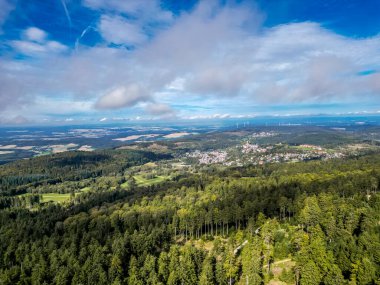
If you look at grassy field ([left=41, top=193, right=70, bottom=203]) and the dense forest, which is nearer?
the dense forest

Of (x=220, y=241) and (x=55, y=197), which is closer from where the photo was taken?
(x=220, y=241)

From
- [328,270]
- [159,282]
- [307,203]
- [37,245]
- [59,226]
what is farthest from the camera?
[59,226]

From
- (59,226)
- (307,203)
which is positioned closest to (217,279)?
(307,203)

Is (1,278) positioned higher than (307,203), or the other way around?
(307,203)

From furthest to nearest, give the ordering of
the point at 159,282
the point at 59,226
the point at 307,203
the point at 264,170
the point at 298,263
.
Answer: the point at 264,170 → the point at 59,226 → the point at 307,203 → the point at 159,282 → the point at 298,263

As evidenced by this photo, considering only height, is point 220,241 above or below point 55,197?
above

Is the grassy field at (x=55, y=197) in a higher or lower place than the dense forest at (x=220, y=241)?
lower

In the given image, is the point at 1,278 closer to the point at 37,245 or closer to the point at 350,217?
the point at 37,245

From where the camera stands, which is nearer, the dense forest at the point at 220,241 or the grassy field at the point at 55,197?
the dense forest at the point at 220,241

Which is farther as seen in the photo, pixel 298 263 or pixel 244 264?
pixel 244 264

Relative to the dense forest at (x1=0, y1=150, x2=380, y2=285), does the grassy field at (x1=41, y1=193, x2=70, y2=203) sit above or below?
below
